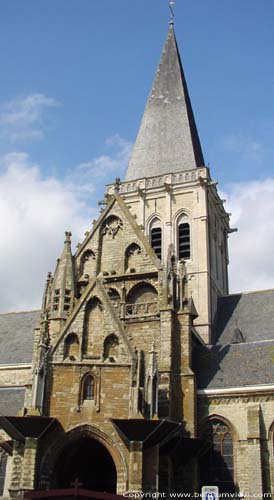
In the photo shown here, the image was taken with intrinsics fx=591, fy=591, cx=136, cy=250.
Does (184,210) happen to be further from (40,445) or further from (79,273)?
(40,445)

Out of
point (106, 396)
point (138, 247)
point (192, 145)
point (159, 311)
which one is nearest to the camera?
point (106, 396)

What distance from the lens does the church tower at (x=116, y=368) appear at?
61.8 ft

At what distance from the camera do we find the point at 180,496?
21484mm

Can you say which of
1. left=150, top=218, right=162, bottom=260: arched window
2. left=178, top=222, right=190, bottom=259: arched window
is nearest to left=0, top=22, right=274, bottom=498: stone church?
left=178, top=222, right=190, bottom=259: arched window

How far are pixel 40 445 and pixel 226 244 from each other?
23.9 metres

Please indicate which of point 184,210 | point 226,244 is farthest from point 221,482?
point 226,244

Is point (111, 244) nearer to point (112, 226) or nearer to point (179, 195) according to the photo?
point (112, 226)

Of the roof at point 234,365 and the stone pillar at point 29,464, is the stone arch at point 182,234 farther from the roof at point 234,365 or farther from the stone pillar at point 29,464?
the stone pillar at point 29,464

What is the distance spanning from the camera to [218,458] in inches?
899

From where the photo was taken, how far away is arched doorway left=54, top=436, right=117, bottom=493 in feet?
64.6

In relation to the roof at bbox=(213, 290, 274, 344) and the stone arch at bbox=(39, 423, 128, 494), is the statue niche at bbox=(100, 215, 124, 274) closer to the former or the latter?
the roof at bbox=(213, 290, 274, 344)

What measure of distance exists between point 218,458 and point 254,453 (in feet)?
5.62

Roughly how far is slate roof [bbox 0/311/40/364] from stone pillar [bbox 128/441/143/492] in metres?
11.3

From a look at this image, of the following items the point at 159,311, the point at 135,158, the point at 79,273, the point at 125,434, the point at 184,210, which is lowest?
the point at 125,434
